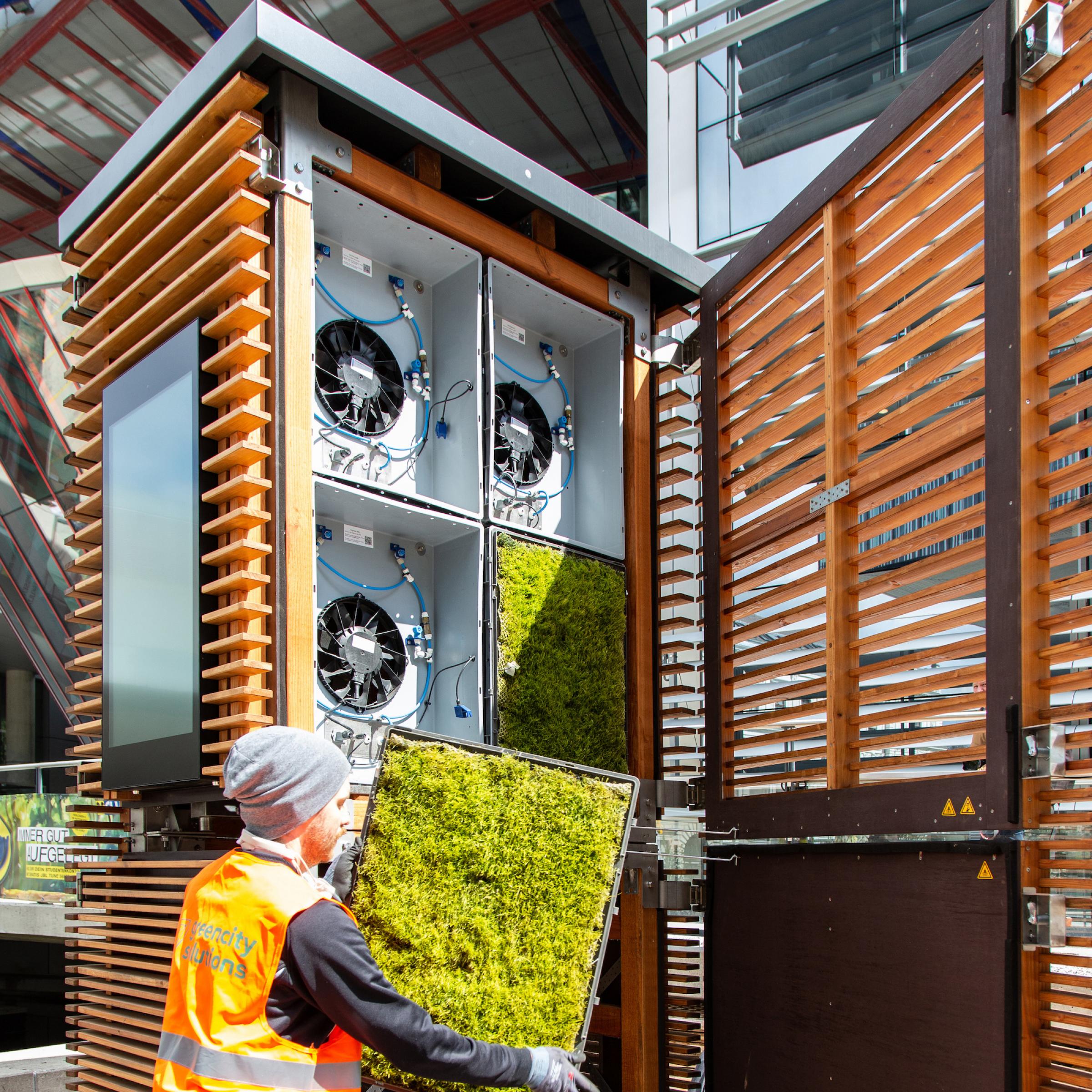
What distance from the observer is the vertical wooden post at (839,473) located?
4.38m

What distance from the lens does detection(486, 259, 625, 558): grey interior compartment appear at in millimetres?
5934

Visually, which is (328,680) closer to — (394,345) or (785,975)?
(394,345)

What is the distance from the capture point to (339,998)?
2400mm

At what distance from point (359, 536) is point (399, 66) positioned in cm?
1234

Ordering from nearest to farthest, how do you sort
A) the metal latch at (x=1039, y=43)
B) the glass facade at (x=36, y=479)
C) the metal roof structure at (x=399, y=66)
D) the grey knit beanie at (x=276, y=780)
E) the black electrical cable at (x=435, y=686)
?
the grey knit beanie at (x=276, y=780), the metal latch at (x=1039, y=43), the black electrical cable at (x=435, y=686), the glass facade at (x=36, y=479), the metal roof structure at (x=399, y=66)

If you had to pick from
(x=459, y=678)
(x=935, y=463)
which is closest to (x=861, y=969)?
(x=935, y=463)

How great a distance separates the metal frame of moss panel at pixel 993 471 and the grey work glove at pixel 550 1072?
4.98ft

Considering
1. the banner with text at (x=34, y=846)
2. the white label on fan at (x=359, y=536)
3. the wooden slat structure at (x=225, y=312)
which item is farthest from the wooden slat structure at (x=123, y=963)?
the banner with text at (x=34, y=846)

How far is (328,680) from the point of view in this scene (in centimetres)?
503

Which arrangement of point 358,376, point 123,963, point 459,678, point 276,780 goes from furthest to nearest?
point 459,678 < point 358,376 < point 123,963 < point 276,780

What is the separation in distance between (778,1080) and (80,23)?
599 inches

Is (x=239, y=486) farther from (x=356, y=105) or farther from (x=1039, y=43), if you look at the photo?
(x=1039, y=43)

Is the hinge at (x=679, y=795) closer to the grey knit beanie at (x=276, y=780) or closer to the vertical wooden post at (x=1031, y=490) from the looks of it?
the vertical wooden post at (x=1031, y=490)

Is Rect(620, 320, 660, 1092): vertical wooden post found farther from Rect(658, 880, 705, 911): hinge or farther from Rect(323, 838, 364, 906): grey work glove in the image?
Rect(323, 838, 364, 906): grey work glove
